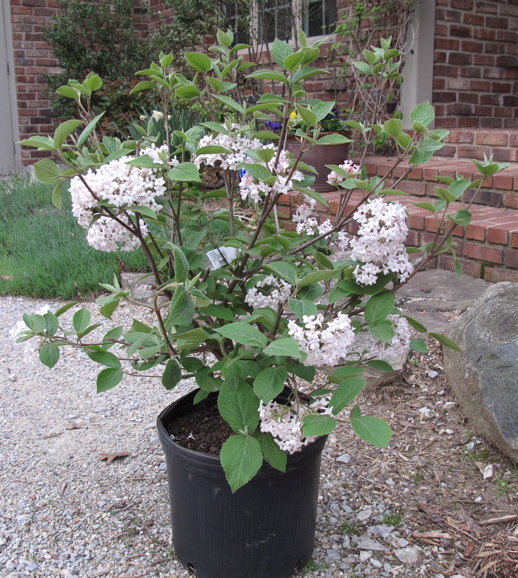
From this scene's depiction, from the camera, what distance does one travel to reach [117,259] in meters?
3.99

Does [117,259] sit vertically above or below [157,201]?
below

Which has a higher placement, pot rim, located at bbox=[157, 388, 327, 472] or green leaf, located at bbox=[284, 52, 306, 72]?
green leaf, located at bbox=[284, 52, 306, 72]

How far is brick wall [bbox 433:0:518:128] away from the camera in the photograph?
471cm

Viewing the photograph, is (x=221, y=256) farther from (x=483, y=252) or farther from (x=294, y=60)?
(x=483, y=252)

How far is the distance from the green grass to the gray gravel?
3.40 feet

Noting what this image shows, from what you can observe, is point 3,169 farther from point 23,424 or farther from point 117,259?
point 23,424

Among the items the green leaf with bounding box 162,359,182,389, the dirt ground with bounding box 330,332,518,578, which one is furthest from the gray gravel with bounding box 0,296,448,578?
the green leaf with bounding box 162,359,182,389

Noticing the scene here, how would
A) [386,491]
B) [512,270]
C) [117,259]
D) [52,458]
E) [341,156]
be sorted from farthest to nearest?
1. [341,156]
2. [117,259]
3. [512,270]
4. [52,458]
5. [386,491]

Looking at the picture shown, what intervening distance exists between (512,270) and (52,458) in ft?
7.10

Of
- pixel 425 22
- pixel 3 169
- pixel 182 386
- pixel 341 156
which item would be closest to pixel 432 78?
pixel 425 22

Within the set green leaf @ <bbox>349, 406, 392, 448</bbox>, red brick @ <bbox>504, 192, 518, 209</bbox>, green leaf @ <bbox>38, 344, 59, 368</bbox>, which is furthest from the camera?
red brick @ <bbox>504, 192, 518, 209</bbox>

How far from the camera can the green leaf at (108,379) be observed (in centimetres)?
142

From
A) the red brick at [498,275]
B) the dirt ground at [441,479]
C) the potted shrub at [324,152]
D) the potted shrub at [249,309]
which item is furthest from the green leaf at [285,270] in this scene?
the potted shrub at [324,152]

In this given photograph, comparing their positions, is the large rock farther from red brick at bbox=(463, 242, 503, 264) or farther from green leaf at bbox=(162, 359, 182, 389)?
green leaf at bbox=(162, 359, 182, 389)
